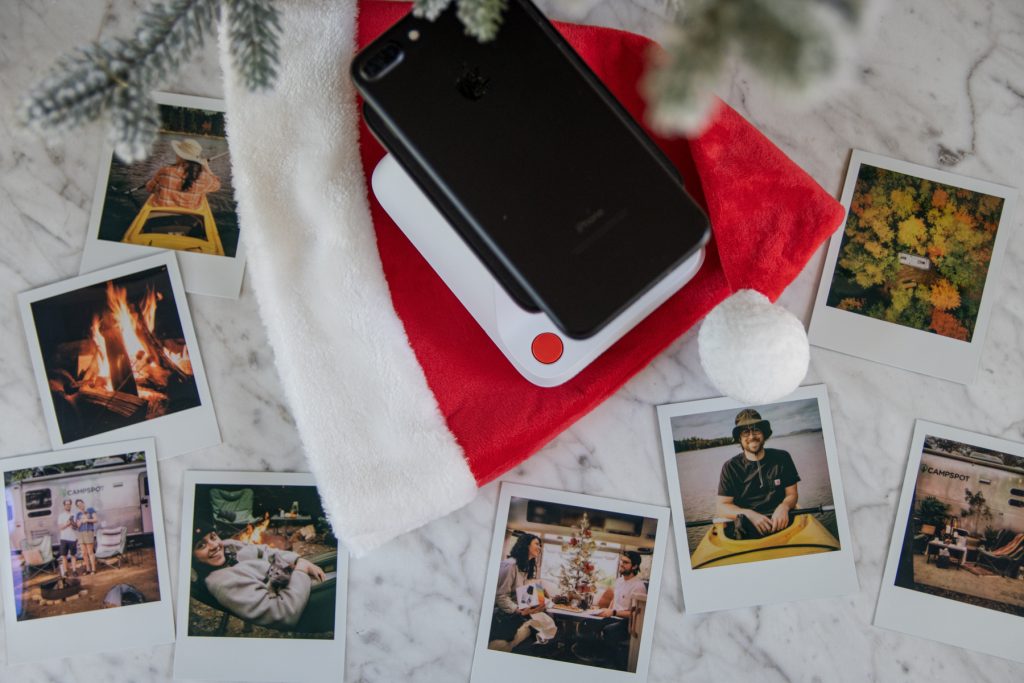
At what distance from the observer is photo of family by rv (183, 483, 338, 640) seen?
86 centimetres

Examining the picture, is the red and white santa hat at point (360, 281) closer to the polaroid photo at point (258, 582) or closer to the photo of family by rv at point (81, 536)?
the polaroid photo at point (258, 582)

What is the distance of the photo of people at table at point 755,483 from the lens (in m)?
0.87

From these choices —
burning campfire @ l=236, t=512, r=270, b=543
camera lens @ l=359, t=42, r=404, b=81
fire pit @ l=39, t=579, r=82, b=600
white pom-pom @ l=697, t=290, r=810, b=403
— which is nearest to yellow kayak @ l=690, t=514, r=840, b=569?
white pom-pom @ l=697, t=290, r=810, b=403

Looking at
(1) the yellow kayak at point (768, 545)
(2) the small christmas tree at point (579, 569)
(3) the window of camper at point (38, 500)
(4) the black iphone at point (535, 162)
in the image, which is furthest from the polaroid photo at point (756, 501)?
(3) the window of camper at point (38, 500)

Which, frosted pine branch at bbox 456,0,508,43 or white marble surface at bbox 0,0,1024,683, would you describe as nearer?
frosted pine branch at bbox 456,0,508,43

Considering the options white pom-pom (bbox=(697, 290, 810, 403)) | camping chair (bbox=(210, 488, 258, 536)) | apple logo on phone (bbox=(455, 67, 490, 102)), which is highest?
apple logo on phone (bbox=(455, 67, 490, 102))

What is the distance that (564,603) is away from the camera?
2.86ft

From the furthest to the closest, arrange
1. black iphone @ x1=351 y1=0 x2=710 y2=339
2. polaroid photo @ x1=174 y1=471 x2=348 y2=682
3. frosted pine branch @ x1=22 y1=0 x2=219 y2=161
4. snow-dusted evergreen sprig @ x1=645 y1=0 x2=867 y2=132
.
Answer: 1. polaroid photo @ x1=174 y1=471 x2=348 y2=682
2. black iphone @ x1=351 y1=0 x2=710 y2=339
3. frosted pine branch @ x1=22 y1=0 x2=219 y2=161
4. snow-dusted evergreen sprig @ x1=645 y1=0 x2=867 y2=132

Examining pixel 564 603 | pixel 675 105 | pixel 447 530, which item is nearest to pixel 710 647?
pixel 564 603

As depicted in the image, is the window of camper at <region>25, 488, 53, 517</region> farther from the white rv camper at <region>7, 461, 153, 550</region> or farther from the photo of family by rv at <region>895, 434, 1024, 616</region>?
the photo of family by rv at <region>895, 434, 1024, 616</region>

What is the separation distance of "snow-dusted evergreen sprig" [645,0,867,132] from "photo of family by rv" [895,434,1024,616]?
672mm

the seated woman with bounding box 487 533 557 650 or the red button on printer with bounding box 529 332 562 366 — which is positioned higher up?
the red button on printer with bounding box 529 332 562 366

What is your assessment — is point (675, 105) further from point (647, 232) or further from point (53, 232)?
point (53, 232)

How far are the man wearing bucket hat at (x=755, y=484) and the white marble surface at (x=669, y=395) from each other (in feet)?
0.22
